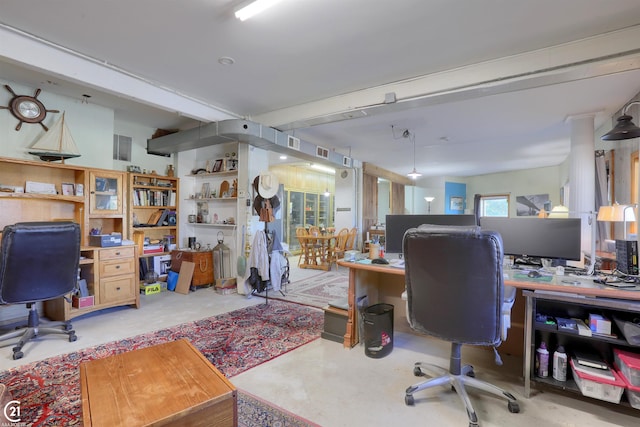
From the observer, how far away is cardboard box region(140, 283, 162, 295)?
15.1 feet

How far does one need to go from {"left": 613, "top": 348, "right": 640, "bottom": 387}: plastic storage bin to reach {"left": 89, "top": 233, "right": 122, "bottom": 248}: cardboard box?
16.0 feet

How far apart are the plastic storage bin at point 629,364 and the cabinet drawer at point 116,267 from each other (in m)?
4.77

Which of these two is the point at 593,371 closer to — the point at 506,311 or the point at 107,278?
the point at 506,311

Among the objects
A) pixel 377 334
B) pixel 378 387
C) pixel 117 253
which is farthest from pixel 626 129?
pixel 117 253

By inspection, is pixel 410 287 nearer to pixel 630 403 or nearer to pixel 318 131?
A: pixel 630 403

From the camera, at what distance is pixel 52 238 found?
279 centimetres

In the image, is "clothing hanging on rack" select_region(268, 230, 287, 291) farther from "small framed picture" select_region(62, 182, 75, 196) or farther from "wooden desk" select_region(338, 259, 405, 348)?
"small framed picture" select_region(62, 182, 75, 196)

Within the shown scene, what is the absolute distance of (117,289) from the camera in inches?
149

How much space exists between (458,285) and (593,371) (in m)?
1.08

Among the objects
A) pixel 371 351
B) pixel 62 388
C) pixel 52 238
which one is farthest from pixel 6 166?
pixel 371 351

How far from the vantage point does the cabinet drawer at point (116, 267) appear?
12.0 ft

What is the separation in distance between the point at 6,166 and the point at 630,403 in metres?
6.00

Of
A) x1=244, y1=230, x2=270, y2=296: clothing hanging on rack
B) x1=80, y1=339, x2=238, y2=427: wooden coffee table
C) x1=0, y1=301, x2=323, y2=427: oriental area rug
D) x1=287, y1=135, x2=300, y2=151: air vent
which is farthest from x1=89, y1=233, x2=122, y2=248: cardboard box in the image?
x1=287, y1=135, x2=300, y2=151: air vent

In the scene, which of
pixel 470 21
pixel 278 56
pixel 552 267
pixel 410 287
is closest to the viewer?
pixel 410 287
